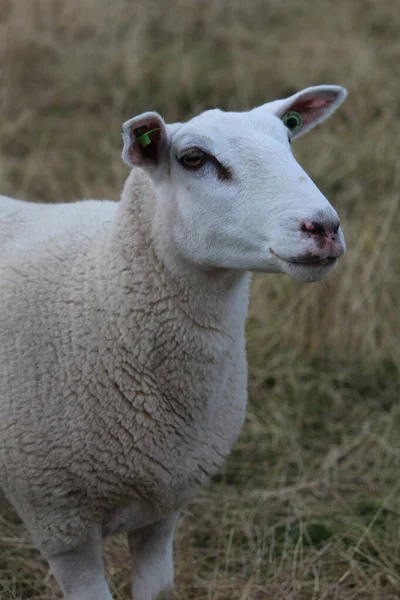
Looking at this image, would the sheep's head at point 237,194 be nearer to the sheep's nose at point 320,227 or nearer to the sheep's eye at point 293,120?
the sheep's nose at point 320,227

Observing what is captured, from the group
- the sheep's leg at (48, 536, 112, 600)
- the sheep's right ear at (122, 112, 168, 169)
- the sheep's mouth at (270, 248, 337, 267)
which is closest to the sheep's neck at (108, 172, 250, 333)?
the sheep's right ear at (122, 112, 168, 169)

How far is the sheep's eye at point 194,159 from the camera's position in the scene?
7.32ft

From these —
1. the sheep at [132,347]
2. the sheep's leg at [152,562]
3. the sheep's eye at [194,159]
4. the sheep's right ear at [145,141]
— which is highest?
the sheep's right ear at [145,141]

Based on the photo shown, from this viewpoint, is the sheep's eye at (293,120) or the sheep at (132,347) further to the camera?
the sheep's eye at (293,120)

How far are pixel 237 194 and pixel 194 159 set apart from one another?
159 millimetres

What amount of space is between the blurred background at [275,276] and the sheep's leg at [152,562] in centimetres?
29

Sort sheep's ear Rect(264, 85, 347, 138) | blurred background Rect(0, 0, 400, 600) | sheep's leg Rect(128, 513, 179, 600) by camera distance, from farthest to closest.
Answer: blurred background Rect(0, 0, 400, 600)
sheep's leg Rect(128, 513, 179, 600)
sheep's ear Rect(264, 85, 347, 138)

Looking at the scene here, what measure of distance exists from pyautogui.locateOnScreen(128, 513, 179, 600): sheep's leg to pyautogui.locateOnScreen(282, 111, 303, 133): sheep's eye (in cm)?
122

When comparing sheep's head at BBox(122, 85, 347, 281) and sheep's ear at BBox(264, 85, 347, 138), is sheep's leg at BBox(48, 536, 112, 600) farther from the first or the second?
sheep's ear at BBox(264, 85, 347, 138)

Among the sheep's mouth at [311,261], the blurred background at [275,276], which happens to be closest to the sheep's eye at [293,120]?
the sheep's mouth at [311,261]

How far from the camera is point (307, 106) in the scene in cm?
271

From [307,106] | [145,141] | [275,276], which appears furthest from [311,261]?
[275,276]

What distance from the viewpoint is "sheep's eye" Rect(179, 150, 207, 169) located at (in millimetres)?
2232

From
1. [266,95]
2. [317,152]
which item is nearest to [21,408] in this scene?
[317,152]
